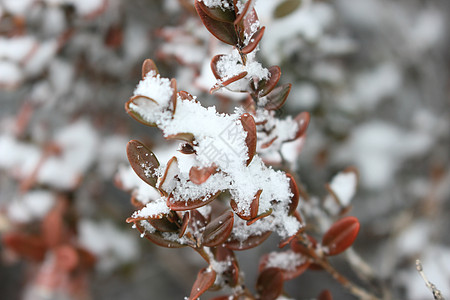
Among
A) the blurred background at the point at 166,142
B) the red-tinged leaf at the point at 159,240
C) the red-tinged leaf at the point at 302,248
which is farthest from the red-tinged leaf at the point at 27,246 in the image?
the red-tinged leaf at the point at 302,248

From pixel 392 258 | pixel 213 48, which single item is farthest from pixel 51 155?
pixel 392 258

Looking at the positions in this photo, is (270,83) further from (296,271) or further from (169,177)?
(296,271)

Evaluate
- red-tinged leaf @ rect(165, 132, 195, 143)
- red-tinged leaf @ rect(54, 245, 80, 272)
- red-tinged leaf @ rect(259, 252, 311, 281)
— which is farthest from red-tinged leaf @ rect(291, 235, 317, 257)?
red-tinged leaf @ rect(54, 245, 80, 272)

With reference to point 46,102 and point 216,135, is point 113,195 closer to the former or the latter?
point 46,102

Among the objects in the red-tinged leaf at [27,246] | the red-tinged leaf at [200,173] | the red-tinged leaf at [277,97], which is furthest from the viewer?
the red-tinged leaf at [27,246]

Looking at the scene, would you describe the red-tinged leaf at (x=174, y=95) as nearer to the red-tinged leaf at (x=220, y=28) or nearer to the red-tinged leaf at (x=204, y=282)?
the red-tinged leaf at (x=220, y=28)

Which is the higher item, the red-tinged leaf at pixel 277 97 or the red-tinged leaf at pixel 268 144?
the red-tinged leaf at pixel 277 97

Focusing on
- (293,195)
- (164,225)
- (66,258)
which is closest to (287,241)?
(293,195)
